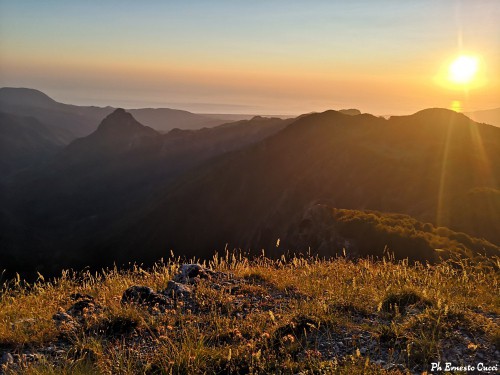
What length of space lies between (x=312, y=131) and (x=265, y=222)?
45743 millimetres

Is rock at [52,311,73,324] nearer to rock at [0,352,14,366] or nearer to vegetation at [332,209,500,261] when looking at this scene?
rock at [0,352,14,366]

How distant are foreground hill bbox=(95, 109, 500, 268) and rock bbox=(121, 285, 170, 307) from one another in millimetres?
42275

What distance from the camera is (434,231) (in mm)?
33594

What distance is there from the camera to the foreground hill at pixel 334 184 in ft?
178

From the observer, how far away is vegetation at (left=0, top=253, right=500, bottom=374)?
448cm

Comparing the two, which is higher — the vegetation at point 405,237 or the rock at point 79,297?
the rock at point 79,297

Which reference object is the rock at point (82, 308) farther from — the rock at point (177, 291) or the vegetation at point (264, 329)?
the rock at point (177, 291)

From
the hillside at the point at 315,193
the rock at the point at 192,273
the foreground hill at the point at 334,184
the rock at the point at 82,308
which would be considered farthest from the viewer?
the foreground hill at the point at 334,184

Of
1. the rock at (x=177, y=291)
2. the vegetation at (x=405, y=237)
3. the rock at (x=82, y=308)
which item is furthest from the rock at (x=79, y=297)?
the vegetation at (x=405, y=237)

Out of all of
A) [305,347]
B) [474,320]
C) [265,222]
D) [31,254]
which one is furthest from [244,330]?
[31,254]

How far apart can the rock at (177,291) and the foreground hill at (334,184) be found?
4168 centimetres

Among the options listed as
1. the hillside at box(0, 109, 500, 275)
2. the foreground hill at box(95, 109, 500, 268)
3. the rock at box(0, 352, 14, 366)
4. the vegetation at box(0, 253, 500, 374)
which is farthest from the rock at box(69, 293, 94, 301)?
the foreground hill at box(95, 109, 500, 268)

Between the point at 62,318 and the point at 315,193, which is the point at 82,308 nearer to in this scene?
the point at 62,318

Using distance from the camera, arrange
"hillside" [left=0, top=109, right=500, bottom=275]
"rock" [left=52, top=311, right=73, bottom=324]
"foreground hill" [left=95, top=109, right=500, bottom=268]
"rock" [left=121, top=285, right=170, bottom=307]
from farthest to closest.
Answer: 1. "foreground hill" [left=95, top=109, right=500, bottom=268]
2. "hillside" [left=0, top=109, right=500, bottom=275]
3. "rock" [left=121, top=285, right=170, bottom=307]
4. "rock" [left=52, top=311, right=73, bottom=324]
